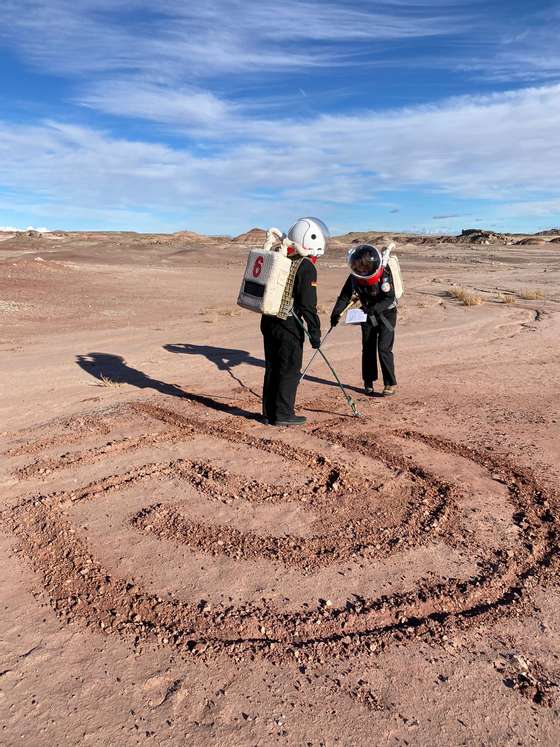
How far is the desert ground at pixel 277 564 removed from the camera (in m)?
3.11

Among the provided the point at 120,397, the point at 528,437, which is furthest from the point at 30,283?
the point at 528,437

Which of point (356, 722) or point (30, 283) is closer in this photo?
point (356, 722)

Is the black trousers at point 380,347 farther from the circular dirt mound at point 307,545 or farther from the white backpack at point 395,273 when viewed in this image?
the circular dirt mound at point 307,545

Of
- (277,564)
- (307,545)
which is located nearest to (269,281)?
(307,545)

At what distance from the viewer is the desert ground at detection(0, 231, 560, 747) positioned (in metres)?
3.11

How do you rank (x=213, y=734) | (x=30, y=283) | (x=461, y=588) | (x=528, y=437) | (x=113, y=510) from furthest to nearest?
(x=30, y=283) → (x=528, y=437) → (x=113, y=510) → (x=461, y=588) → (x=213, y=734)

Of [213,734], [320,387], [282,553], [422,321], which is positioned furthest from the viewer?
[422,321]

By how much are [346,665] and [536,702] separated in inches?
37.9

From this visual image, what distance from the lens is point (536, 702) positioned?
315 cm

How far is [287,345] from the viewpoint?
7488mm

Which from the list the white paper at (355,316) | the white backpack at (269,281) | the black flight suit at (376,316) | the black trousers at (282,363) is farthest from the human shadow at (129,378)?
the black flight suit at (376,316)

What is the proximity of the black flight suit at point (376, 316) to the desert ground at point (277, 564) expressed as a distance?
20.4 inches

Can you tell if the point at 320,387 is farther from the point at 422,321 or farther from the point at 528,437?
the point at 422,321

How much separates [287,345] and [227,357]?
4.55 meters
